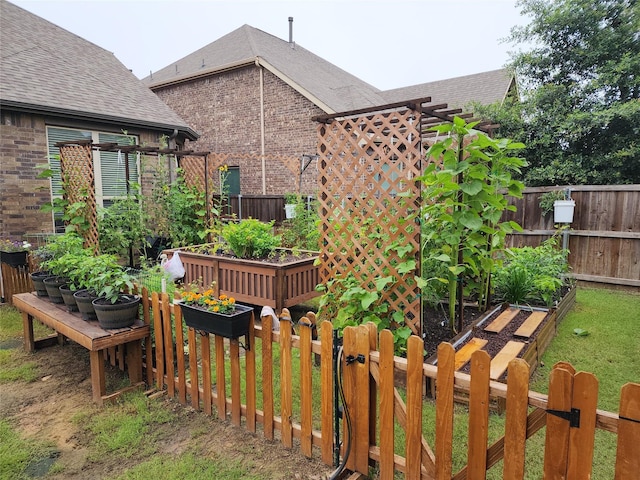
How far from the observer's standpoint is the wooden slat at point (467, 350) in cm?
335

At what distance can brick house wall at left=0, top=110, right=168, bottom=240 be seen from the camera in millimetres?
6359

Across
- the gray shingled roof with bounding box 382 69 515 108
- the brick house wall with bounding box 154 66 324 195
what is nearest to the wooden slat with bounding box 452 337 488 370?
the brick house wall with bounding box 154 66 324 195

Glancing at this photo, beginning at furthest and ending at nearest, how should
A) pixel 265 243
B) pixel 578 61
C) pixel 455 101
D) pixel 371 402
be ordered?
pixel 455 101, pixel 578 61, pixel 265 243, pixel 371 402

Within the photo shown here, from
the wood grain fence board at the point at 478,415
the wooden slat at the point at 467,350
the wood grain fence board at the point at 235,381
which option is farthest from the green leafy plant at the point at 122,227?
the wood grain fence board at the point at 478,415

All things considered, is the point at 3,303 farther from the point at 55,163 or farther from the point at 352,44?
the point at 352,44

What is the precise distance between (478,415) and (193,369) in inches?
79.4

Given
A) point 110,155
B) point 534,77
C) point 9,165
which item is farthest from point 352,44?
point 9,165

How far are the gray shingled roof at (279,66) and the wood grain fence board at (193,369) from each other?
34.4ft

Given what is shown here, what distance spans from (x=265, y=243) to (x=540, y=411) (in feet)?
14.8

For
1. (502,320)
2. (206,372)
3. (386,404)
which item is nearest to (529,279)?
(502,320)

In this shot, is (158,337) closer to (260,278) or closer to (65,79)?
(260,278)

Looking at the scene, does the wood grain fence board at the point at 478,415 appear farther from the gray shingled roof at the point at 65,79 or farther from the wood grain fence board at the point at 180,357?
the gray shingled roof at the point at 65,79

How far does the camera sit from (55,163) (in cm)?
705

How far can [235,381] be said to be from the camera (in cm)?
282
